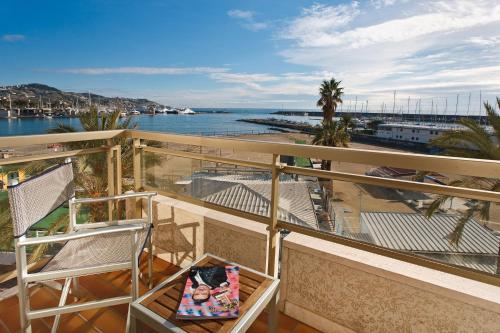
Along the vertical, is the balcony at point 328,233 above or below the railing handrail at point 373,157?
below

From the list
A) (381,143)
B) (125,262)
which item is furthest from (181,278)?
(381,143)

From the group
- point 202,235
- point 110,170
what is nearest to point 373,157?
point 202,235

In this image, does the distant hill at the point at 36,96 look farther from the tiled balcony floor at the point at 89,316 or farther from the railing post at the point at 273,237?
the railing post at the point at 273,237

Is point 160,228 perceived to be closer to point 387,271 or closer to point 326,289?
point 326,289

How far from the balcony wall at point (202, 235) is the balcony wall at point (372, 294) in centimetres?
26

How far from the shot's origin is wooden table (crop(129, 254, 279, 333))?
1082mm

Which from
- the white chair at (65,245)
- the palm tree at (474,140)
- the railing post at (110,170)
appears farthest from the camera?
the palm tree at (474,140)

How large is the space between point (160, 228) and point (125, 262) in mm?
1119

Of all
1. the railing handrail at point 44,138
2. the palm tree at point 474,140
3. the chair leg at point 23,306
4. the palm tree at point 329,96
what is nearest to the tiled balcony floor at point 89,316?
the chair leg at point 23,306

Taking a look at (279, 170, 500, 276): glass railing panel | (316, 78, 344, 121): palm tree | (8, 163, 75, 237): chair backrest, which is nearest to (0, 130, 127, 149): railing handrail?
(8, 163, 75, 237): chair backrest

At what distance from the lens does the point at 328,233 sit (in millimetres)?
1836

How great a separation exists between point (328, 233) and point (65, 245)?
1.69m

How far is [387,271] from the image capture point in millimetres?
1531

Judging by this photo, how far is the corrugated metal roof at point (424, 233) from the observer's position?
1.41m
